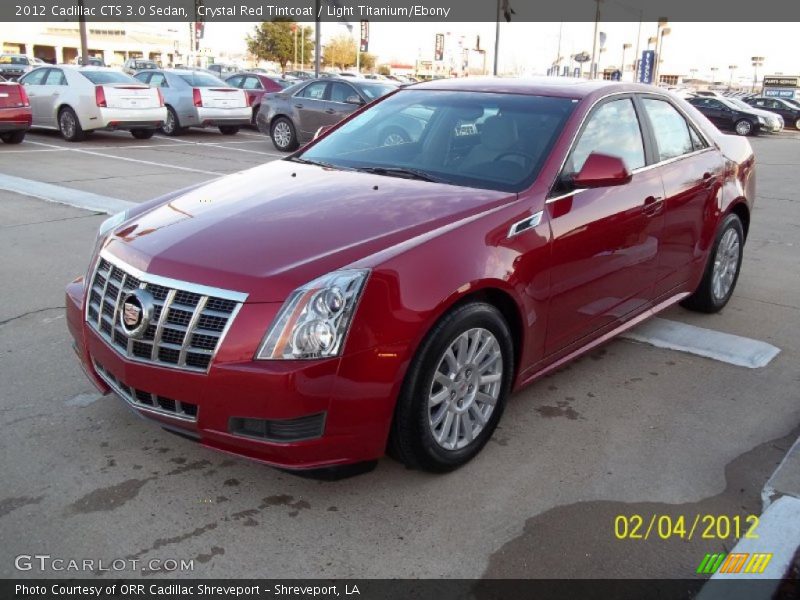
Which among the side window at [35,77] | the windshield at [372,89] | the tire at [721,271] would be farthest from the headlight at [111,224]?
the side window at [35,77]

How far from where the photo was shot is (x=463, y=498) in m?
3.15

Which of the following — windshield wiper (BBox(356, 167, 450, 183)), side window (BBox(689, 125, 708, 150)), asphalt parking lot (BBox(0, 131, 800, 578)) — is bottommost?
asphalt parking lot (BBox(0, 131, 800, 578))

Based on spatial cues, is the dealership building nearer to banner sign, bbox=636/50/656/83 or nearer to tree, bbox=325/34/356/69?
tree, bbox=325/34/356/69

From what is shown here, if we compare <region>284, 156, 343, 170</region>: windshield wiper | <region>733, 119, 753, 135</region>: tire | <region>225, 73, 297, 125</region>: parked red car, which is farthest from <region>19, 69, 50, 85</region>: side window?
<region>733, 119, 753, 135</region>: tire

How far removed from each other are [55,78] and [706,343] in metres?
15.0

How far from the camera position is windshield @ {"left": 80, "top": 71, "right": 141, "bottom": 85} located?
15369mm

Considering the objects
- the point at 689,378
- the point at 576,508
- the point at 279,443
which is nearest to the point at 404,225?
the point at 279,443

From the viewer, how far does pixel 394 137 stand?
14.7ft

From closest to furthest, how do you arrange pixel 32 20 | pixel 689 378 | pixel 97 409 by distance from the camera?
1. pixel 97 409
2. pixel 689 378
3. pixel 32 20

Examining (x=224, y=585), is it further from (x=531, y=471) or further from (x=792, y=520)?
(x=792, y=520)

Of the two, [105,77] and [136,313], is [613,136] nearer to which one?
[136,313]

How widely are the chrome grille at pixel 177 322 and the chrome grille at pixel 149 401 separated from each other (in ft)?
0.49

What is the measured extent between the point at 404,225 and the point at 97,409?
1.87 meters

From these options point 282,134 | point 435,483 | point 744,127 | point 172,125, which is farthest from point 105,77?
point 744,127
